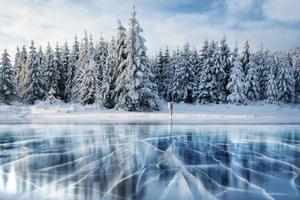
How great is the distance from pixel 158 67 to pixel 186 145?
5159 cm

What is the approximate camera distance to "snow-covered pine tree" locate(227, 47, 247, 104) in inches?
2072

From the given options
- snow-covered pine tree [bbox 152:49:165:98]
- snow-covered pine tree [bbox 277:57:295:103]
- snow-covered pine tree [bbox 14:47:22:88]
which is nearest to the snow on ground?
snow-covered pine tree [bbox 152:49:165:98]

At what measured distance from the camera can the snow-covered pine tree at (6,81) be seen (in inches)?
2143

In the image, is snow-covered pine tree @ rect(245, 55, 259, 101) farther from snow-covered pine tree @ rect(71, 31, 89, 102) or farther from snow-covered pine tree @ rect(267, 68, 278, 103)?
snow-covered pine tree @ rect(71, 31, 89, 102)

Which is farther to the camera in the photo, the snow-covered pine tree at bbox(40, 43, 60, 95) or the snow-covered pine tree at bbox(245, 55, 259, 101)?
the snow-covered pine tree at bbox(40, 43, 60, 95)

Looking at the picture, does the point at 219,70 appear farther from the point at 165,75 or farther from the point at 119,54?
the point at 119,54

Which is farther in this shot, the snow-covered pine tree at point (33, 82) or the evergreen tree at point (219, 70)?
the snow-covered pine tree at point (33, 82)

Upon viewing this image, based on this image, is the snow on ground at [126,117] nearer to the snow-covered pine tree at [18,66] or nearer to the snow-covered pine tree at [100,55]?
the snow-covered pine tree at [100,55]

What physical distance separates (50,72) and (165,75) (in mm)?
20091

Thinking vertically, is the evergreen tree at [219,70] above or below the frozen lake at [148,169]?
above

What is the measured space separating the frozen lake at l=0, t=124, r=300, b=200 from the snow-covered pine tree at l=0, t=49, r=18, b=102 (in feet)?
140

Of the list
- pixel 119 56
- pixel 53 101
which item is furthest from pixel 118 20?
pixel 53 101

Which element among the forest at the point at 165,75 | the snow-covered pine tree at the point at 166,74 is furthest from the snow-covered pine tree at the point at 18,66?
the snow-covered pine tree at the point at 166,74

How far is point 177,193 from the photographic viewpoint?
679cm
